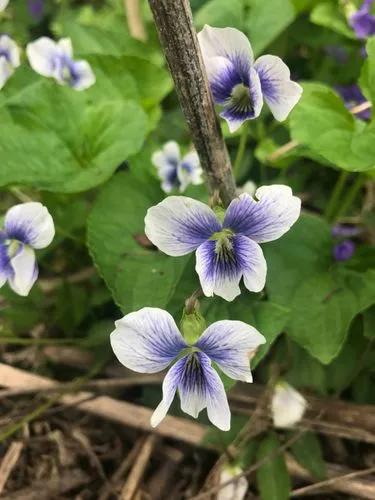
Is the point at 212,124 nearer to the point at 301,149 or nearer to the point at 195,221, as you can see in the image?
the point at 195,221

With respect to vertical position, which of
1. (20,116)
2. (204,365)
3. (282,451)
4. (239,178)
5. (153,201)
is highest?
(20,116)

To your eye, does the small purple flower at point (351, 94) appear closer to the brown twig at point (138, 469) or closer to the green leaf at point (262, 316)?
the green leaf at point (262, 316)

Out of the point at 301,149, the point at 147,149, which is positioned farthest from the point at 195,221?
the point at 147,149

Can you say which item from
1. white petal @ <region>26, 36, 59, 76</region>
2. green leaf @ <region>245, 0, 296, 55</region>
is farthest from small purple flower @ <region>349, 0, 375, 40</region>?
white petal @ <region>26, 36, 59, 76</region>

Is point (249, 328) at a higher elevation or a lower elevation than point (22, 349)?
higher

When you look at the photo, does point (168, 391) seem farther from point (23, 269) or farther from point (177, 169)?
point (177, 169)
